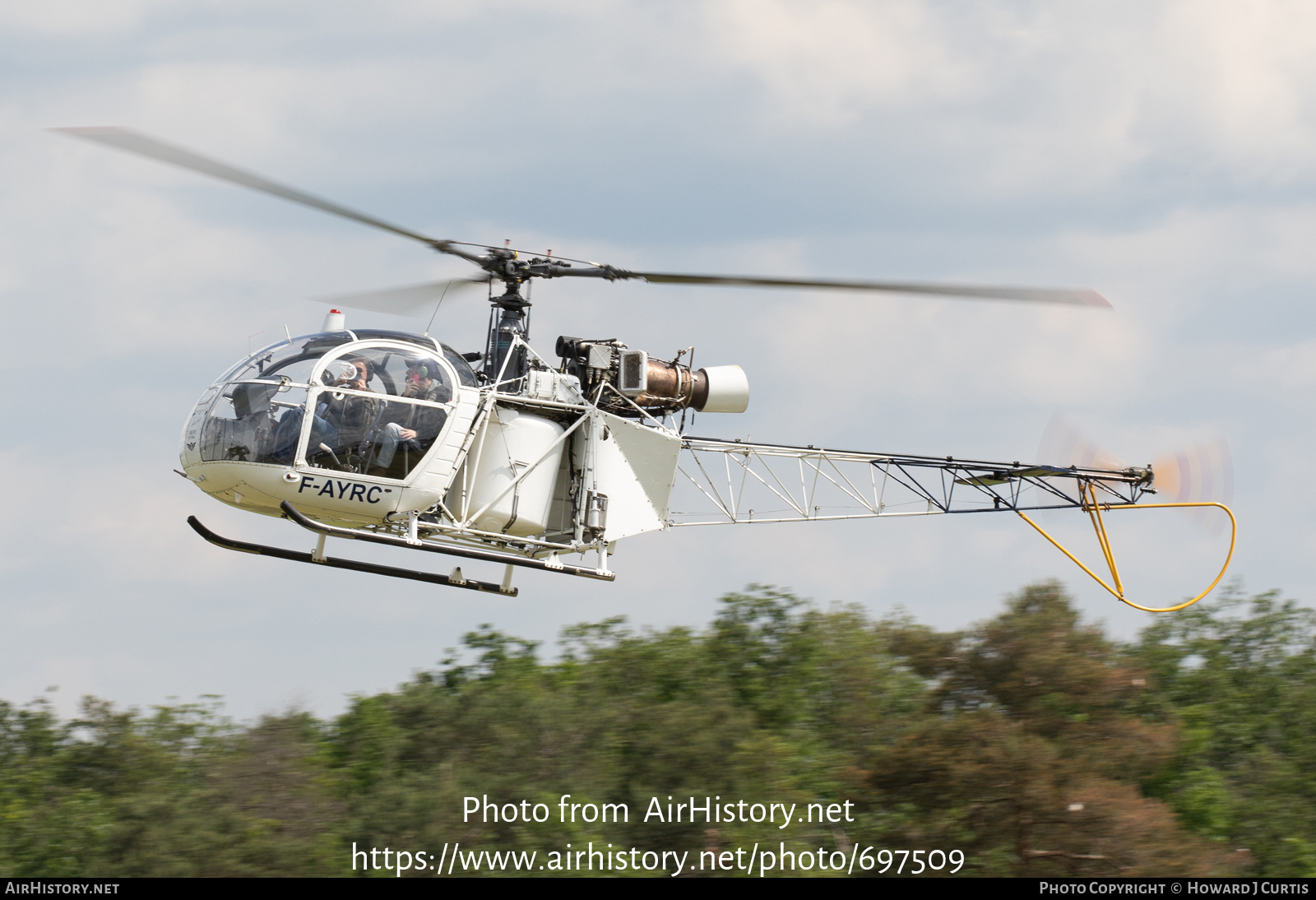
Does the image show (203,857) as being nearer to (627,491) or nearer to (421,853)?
(421,853)

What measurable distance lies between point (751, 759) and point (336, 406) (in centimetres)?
1308

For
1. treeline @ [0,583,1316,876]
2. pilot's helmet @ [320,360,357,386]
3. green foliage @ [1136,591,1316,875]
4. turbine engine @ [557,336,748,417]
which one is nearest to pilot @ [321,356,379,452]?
pilot's helmet @ [320,360,357,386]

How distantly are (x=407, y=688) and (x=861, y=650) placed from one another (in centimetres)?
1093

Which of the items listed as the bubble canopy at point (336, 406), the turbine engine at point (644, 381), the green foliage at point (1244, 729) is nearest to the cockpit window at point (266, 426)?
the bubble canopy at point (336, 406)

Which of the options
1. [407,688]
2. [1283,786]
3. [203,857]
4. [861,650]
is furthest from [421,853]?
[1283,786]

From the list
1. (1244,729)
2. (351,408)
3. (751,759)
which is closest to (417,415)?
(351,408)

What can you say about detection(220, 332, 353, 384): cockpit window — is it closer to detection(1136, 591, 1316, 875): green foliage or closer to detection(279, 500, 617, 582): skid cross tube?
detection(279, 500, 617, 582): skid cross tube

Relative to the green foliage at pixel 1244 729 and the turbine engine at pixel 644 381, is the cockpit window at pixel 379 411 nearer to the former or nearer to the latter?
the turbine engine at pixel 644 381

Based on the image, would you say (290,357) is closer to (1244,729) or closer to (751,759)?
(751,759)

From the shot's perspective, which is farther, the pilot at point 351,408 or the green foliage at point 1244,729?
the green foliage at point 1244,729

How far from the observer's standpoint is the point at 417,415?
13.3 metres

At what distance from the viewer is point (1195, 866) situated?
20500 mm

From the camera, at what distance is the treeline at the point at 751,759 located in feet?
68.7

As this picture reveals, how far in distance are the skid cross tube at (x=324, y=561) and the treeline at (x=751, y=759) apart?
9.55m
